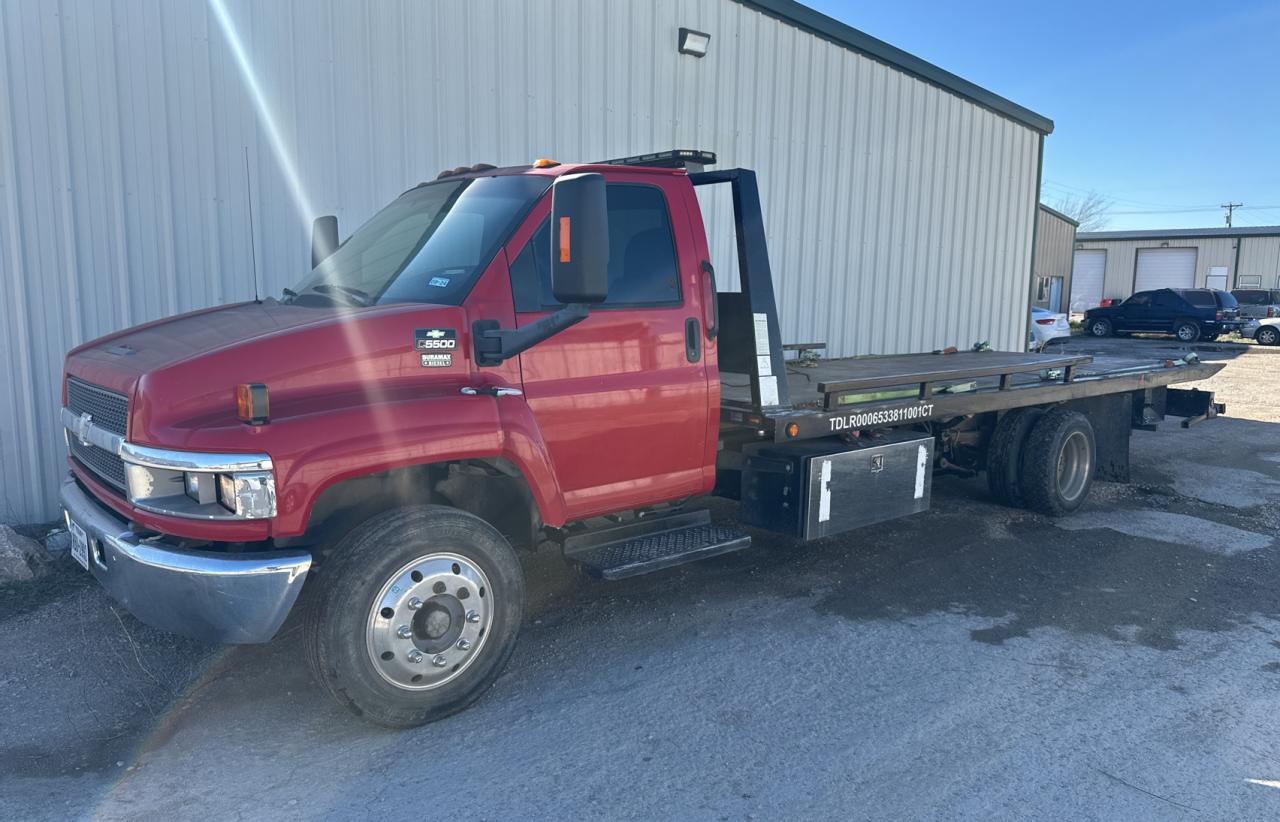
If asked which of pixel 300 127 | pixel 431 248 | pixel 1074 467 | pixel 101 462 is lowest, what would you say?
pixel 1074 467

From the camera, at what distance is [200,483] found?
11.3 ft

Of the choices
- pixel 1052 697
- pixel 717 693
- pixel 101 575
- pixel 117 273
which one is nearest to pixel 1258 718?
pixel 1052 697

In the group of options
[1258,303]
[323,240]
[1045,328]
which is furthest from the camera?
[1258,303]

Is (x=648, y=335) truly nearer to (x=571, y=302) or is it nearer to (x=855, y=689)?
(x=571, y=302)

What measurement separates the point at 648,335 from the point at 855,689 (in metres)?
1.97

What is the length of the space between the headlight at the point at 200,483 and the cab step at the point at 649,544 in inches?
62.4

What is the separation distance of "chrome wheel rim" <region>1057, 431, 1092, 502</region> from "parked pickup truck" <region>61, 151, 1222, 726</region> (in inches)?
116

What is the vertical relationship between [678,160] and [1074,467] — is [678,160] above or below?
above

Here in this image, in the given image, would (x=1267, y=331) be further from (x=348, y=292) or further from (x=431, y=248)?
(x=348, y=292)

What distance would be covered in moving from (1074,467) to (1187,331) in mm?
26934

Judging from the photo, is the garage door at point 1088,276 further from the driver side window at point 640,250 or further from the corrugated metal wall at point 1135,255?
the driver side window at point 640,250

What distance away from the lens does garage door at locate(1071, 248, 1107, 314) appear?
48.7 metres

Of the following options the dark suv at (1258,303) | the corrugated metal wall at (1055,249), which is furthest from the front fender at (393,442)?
the corrugated metal wall at (1055,249)

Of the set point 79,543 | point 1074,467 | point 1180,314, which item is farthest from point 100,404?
point 1180,314
